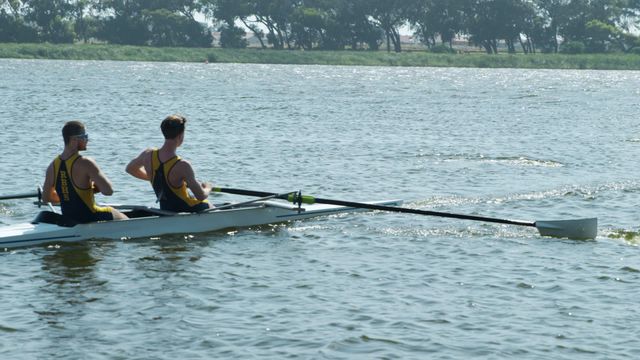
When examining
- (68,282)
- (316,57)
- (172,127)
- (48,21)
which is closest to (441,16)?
(316,57)

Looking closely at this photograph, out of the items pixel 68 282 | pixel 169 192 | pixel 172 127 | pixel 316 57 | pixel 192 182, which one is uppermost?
pixel 172 127

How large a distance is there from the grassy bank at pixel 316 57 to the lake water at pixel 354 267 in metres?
99.9

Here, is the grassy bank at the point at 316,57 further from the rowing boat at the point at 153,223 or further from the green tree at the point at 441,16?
the rowing boat at the point at 153,223

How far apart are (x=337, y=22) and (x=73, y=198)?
5395 inches

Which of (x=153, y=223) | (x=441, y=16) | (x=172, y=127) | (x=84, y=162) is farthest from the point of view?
(x=441, y=16)

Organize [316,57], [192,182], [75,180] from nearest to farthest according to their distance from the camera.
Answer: [75,180] → [192,182] → [316,57]

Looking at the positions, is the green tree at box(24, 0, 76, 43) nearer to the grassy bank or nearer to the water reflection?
the grassy bank

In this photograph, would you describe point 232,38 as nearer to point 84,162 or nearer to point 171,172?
point 171,172

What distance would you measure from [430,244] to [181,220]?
3.89m

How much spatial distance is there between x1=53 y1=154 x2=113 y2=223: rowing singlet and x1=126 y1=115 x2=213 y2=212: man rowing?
84 cm

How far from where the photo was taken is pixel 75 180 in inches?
645

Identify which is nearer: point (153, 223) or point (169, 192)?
point (169, 192)

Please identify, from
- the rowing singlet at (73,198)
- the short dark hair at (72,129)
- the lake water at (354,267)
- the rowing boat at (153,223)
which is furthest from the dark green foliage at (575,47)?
the short dark hair at (72,129)

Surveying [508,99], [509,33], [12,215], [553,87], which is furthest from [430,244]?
[509,33]
